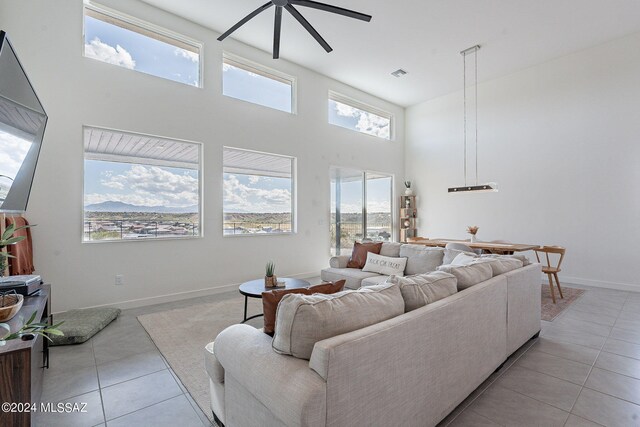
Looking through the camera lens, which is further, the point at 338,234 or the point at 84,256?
the point at 338,234

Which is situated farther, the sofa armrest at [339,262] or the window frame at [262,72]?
the window frame at [262,72]

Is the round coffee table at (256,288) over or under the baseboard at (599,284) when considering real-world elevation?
over

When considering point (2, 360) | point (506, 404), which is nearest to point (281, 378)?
point (2, 360)

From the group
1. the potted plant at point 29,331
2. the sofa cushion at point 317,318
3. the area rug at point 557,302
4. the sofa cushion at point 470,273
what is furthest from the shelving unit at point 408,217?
the potted plant at point 29,331

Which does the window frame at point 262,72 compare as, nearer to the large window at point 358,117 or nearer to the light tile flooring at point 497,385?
the large window at point 358,117

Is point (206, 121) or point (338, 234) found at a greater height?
point (206, 121)

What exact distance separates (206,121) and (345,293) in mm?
3940

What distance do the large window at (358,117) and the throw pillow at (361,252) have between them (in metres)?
3.01

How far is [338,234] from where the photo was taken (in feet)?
21.2

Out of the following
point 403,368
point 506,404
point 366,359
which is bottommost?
point 506,404

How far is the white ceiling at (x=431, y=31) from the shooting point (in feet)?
13.2

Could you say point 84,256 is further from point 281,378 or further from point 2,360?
point 281,378

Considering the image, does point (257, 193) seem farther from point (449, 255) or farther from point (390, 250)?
point (449, 255)

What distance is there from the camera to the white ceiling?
13.2 feet
